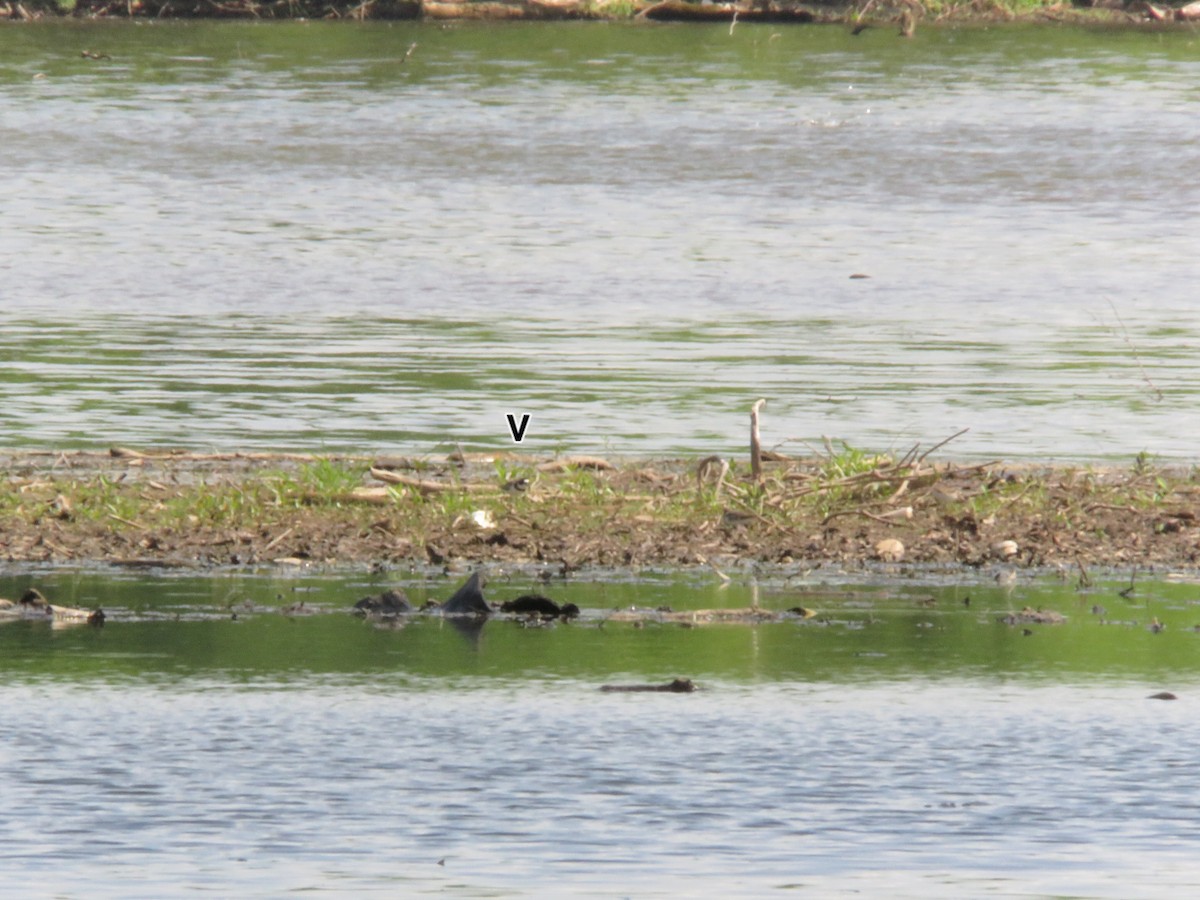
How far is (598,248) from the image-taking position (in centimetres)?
2597

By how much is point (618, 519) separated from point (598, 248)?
14626 millimetres

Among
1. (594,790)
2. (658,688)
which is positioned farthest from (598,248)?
(594,790)

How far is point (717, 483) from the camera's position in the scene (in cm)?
1182

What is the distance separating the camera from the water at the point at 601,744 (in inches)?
262

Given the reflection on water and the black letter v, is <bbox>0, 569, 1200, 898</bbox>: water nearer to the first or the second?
the reflection on water

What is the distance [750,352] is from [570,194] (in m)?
11.6

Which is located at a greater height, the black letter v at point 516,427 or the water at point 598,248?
the black letter v at point 516,427

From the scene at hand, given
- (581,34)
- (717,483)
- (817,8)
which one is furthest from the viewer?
(817,8)

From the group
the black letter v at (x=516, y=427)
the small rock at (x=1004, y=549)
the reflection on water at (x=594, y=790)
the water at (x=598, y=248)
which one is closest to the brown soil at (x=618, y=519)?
the small rock at (x=1004, y=549)

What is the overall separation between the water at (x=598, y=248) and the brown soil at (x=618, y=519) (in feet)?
2.42

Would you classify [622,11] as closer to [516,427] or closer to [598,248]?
[598,248]

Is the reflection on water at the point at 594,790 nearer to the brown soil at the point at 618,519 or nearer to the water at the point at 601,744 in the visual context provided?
the water at the point at 601,744

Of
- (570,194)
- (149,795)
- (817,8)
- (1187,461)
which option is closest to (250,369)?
(1187,461)

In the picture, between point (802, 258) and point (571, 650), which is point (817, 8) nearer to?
point (802, 258)
